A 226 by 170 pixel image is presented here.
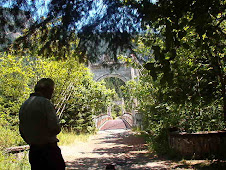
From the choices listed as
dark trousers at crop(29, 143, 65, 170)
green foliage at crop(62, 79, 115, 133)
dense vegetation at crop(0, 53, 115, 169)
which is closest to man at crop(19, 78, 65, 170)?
dark trousers at crop(29, 143, 65, 170)

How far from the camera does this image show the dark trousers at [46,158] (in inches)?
91.7

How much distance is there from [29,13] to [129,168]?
14.6 ft

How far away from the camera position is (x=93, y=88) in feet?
49.5

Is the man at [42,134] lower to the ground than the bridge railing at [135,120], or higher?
higher

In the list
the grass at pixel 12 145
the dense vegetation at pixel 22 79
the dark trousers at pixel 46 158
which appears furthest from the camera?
the dense vegetation at pixel 22 79

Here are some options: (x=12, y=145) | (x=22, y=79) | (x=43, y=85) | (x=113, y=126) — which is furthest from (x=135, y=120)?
(x=43, y=85)

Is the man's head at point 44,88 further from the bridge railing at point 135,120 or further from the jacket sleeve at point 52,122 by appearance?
the bridge railing at point 135,120

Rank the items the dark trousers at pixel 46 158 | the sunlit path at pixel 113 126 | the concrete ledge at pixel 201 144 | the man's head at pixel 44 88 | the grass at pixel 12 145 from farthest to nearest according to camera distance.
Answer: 1. the sunlit path at pixel 113 126
2. the concrete ledge at pixel 201 144
3. the grass at pixel 12 145
4. the man's head at pixel 44 88
5. the dark trousers at pixel 46 158

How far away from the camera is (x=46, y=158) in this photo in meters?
2.34

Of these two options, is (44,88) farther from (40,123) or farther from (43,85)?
(40,123)

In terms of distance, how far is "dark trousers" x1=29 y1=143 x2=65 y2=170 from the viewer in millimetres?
2328

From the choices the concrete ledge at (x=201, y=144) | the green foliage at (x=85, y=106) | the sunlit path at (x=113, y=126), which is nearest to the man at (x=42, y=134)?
the concrete ledge at (x=201, y=144)

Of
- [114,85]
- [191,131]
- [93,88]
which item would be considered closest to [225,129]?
[191,131]

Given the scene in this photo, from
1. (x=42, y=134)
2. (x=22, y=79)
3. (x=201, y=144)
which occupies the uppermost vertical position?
(x=22, y=79)
